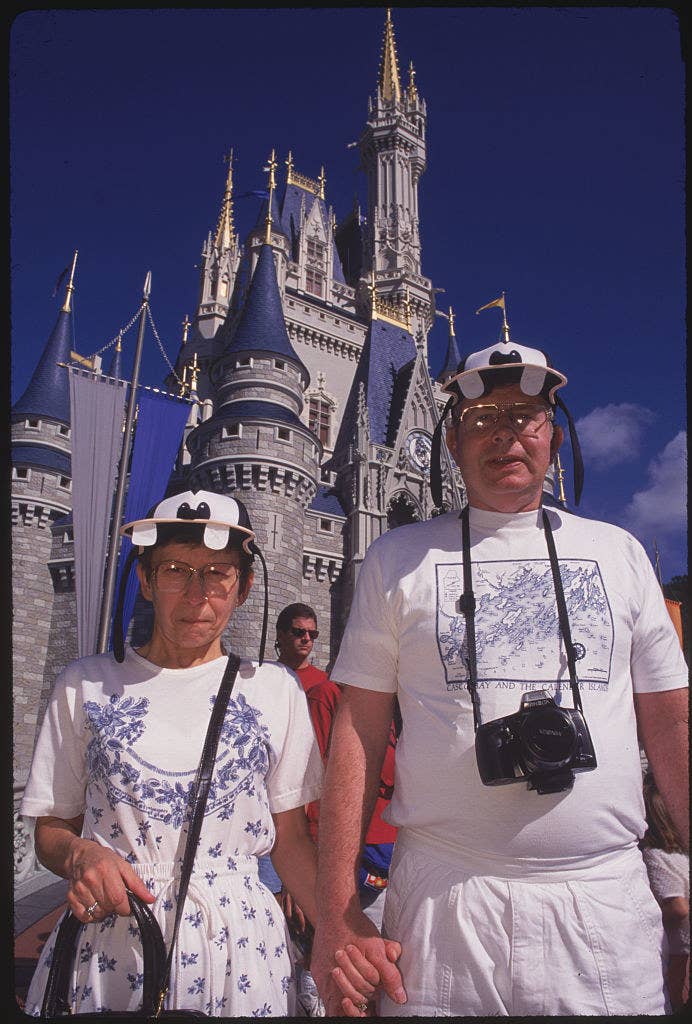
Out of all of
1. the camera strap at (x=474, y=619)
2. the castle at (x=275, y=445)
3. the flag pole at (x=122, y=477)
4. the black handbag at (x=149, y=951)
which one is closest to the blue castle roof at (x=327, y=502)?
the castle at (x=275, y=445)

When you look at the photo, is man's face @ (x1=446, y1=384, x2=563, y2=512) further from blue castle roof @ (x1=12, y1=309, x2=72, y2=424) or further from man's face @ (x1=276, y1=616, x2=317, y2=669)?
blue castle roof @ (x1=12, y1=309, x2=72, y2=424)

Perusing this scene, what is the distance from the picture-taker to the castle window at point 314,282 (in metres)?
32.6

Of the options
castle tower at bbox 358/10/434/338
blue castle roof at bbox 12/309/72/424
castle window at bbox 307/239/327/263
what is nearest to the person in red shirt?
blue castle roof at bbox 12/309/72/424

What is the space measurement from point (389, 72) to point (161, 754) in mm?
49477

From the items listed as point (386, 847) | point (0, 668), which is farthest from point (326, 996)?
point (386, 847)

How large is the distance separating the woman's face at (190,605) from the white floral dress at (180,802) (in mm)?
101

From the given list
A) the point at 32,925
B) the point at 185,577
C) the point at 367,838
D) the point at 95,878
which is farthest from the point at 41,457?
the point at 95,878

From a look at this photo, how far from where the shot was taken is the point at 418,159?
122ft

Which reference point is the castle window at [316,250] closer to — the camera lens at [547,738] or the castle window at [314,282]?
the castle window at [314,282]

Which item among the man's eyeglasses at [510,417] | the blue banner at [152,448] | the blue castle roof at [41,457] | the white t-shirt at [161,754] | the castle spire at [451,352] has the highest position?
the castle spire at [451,352]

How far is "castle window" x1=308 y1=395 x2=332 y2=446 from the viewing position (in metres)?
28.7

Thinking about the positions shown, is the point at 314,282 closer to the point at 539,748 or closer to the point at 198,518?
the point at 198,518

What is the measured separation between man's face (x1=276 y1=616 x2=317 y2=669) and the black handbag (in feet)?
9.77

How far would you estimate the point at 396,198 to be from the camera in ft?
117
